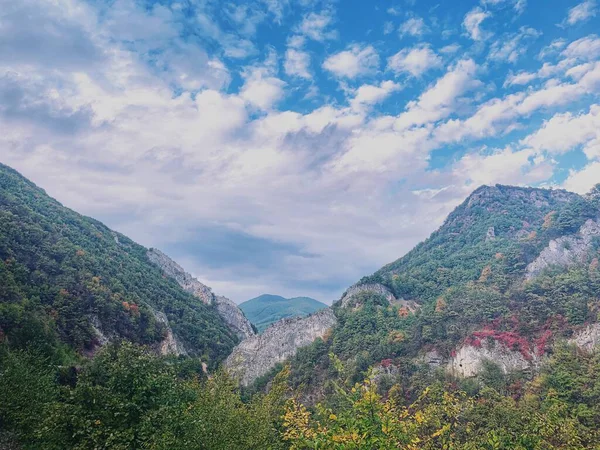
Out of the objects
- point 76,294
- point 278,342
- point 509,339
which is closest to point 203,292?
point 278,342

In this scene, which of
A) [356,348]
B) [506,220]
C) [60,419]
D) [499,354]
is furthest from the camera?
[506,220]

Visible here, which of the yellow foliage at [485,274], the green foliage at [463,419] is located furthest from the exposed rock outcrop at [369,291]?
the green foliage at [463,419]

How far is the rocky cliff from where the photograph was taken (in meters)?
154

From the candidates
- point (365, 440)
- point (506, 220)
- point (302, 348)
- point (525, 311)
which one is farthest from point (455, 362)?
point (506, 220)

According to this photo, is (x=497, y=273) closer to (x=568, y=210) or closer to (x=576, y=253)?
(x=576, y=253)

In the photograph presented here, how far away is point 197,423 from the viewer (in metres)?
17.5

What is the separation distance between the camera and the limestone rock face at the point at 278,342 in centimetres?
10788

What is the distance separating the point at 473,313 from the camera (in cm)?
7925

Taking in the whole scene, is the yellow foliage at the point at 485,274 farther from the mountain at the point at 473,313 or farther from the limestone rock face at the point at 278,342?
the limestone rock face at the point at 278,342

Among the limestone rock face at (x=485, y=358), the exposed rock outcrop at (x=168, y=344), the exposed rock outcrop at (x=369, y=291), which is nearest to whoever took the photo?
the limestone rock face at (x=485, y=358)

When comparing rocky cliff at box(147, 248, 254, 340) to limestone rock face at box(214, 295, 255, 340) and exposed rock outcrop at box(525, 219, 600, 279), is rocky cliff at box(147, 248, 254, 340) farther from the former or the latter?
exposed rock outcrop at box(525, 219, 600, 279)

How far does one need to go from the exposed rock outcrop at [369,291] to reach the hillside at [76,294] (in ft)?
138

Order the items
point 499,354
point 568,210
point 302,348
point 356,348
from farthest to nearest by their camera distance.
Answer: point 568,210, point 302,348, point 356,348, point 499,354

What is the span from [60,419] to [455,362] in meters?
68.1
